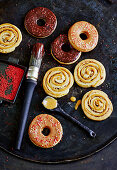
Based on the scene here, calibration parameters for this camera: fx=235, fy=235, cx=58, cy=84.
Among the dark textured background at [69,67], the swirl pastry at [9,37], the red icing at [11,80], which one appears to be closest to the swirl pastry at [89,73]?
the dark textured background at [69,67]

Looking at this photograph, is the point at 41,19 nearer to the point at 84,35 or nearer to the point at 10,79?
the point at 84,35

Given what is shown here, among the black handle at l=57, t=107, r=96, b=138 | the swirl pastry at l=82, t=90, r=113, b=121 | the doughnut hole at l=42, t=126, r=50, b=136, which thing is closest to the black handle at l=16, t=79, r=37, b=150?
the doughnut hole at l=42, t=126, r=50, b=136

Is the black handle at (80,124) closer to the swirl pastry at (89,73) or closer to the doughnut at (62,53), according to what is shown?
the swirl pastry at (89,73)

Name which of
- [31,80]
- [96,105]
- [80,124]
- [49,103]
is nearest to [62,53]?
[31,80]

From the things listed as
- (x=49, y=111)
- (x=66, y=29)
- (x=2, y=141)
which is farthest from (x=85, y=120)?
(x=66, y=29)

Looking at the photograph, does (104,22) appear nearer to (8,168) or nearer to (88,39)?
(88,39)

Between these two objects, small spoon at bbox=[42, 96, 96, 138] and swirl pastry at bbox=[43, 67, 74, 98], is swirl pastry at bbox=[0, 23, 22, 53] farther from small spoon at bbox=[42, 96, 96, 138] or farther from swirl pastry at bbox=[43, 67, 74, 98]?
small spoon at bbox=[42, 96, 96, 138]
